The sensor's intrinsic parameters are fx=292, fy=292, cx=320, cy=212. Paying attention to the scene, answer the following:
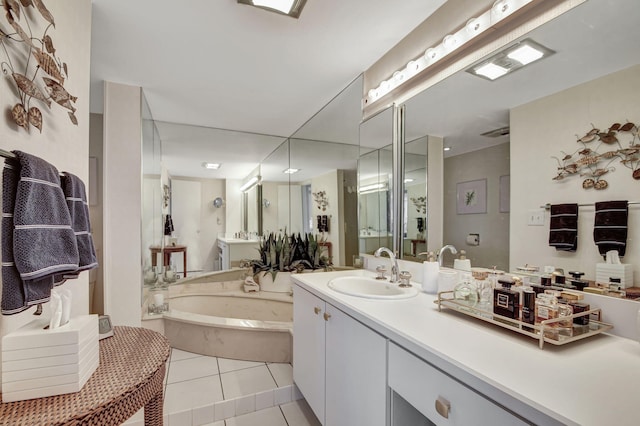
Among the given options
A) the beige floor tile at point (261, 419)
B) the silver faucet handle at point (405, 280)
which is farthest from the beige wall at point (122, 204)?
the silver faucet handle at point (405, 280)

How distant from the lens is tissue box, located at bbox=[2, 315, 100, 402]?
0.70m

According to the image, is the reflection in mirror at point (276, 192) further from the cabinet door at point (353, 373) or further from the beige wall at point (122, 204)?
the cabinet door at point (353, 373)

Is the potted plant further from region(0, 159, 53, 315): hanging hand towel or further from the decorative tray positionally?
region(0, 159, 53, 315): hanging hand towel

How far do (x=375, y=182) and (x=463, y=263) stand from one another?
934 mm

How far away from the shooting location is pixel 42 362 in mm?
722

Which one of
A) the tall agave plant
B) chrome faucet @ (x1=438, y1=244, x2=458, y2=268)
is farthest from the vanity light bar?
the tall agave plant

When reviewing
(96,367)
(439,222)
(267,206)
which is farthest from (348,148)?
(96,367)

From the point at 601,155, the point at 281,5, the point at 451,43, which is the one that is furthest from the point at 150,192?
the point at 601,155

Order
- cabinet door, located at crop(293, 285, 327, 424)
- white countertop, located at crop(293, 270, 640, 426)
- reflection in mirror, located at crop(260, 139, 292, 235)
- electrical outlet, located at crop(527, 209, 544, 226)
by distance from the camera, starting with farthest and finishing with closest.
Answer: reflection in mirror, located at crop(260, 139, 292, 235)
cabinet door, located at crop(293, 285, 327, 424)
electrical outlet, located at crop(527, 209, 544, 226)
white countertop, located at crop(293, 270, 640, 426)

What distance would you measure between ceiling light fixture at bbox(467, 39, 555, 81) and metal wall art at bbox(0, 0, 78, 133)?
5.50 ft

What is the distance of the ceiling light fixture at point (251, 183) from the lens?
15.2 feet

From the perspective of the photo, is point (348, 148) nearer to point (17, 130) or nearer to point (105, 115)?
point (105, 115)

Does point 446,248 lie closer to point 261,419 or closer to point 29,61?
point 261,419

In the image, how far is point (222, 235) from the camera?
182 inches
